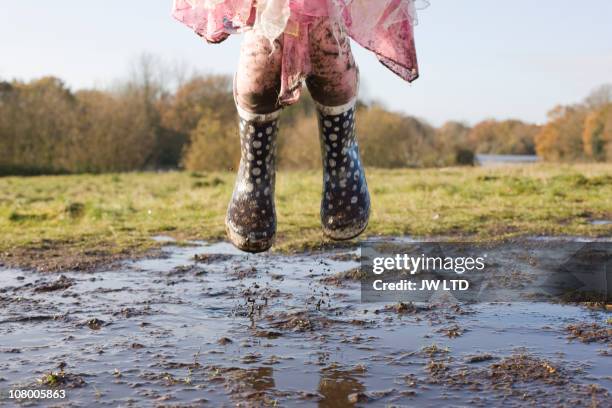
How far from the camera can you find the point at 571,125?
5603cm

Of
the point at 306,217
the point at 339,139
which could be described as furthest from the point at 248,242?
the point at 306,217

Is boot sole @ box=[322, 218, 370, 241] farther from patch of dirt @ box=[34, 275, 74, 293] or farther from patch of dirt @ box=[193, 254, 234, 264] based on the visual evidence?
patch of dirt @ box=[193, 254, 234, 264]

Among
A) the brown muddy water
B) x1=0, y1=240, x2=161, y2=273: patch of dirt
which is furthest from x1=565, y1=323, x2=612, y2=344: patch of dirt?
x1=0, y1=240, x2=161, y2=273: patch of dirt

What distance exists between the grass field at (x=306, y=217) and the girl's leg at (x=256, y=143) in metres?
4.02

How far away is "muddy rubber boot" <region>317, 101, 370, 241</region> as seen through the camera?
277cm

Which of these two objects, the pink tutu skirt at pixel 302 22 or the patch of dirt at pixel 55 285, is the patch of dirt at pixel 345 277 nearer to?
the patch of dirt at pixel 55 285

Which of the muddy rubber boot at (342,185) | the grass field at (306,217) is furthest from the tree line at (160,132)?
the muddy rubber boot at (342,185)

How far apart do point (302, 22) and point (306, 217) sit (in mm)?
7849

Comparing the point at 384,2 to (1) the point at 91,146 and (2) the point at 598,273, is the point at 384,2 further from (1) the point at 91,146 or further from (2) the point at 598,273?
(1) the point at 91,146

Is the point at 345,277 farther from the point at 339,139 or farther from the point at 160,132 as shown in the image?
the point at 160,132

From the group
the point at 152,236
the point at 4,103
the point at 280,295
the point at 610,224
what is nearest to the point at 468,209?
the point at 610,224

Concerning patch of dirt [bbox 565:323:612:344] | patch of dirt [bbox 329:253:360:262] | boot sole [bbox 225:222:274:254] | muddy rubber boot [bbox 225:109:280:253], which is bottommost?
patch of dirt [bbox 565:323:612:344]

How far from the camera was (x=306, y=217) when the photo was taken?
33.2ft

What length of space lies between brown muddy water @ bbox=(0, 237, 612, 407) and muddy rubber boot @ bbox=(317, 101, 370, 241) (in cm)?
76
